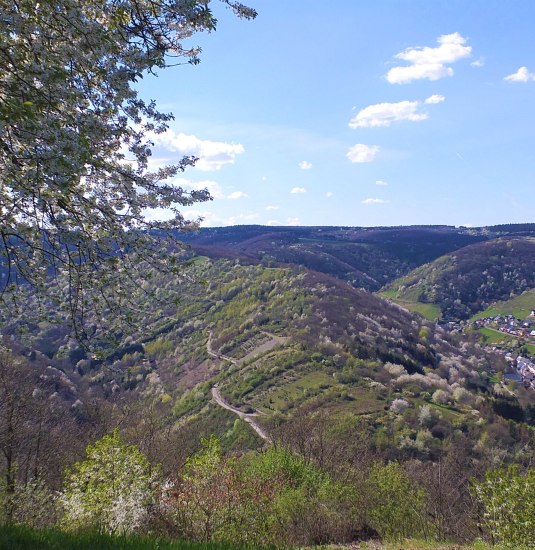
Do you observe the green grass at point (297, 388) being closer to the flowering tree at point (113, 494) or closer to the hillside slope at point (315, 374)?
the hillside slope at point (315, 374)

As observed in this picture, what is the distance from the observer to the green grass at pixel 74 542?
726cm

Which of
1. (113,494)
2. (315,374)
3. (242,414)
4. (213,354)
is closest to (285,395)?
(242,414)

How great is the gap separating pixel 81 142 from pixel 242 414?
10164 cm

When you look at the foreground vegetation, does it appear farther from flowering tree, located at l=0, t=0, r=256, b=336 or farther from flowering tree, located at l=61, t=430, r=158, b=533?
flowering tree, located at l=0, t=0, r=256, b=336

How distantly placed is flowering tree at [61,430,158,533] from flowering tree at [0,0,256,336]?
1019 centimetres

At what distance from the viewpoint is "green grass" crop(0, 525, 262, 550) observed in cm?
726

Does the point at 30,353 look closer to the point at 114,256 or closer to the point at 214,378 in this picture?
the point at 214,378

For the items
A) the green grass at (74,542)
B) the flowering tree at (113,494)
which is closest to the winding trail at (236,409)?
the flowering tree at (113,494)

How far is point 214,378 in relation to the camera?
13262 centimetres

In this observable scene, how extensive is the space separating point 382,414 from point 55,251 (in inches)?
3520

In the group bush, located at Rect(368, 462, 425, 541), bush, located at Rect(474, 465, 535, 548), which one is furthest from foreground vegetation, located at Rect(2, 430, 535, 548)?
bush, located at Rect(368, 462, 425, 541)

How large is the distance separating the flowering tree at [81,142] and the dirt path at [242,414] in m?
72.3

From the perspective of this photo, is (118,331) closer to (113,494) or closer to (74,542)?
(74,542)

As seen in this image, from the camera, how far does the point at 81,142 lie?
6301 mm
